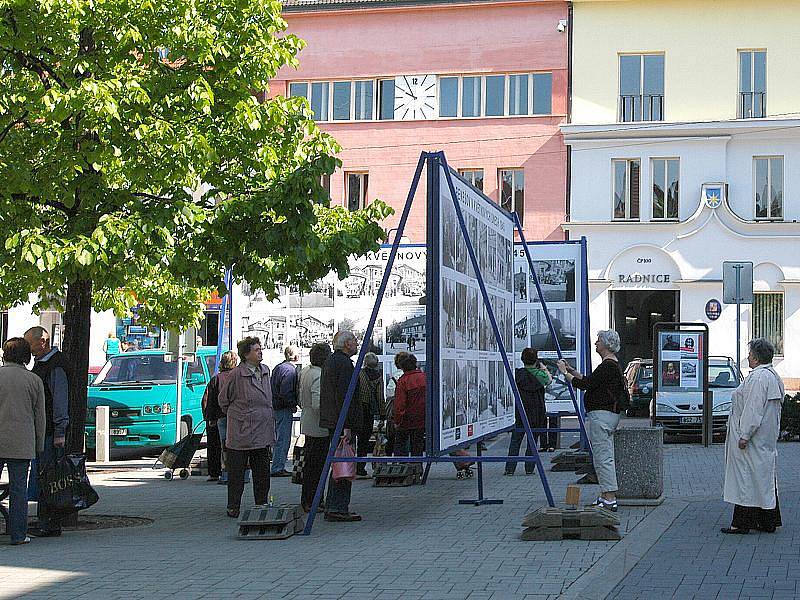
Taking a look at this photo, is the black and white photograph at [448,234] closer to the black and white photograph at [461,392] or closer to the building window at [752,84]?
the black and white photograph at [461,392]

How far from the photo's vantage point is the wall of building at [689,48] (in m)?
37.2

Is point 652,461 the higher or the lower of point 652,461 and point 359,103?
the lower

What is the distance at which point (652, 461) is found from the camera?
13617 mm

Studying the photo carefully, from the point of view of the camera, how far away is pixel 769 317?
37219 mm

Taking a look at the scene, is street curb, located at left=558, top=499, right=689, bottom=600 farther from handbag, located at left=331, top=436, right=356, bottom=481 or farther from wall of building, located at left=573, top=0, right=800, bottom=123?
wall of building, located at left=573, top=0, right=800, bottom=123

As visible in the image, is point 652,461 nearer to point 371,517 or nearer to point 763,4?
point 371,517

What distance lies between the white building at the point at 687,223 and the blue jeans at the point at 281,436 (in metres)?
21.3

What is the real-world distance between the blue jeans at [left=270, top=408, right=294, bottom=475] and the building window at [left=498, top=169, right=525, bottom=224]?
22.0 meters

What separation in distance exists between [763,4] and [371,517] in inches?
1128

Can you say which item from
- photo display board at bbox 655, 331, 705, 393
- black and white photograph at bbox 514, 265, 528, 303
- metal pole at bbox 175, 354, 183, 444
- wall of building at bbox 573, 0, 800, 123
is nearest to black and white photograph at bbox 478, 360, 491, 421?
black and white photograph at bbox 514, 265, 528, 303

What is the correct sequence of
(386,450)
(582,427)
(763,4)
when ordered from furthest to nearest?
(763,4) < (386,450) < (582,427)

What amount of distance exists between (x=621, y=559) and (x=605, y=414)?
3.22 metres

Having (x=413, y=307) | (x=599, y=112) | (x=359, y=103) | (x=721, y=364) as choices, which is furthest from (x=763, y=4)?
(x=413, y=307)

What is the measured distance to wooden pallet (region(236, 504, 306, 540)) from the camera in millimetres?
11398
